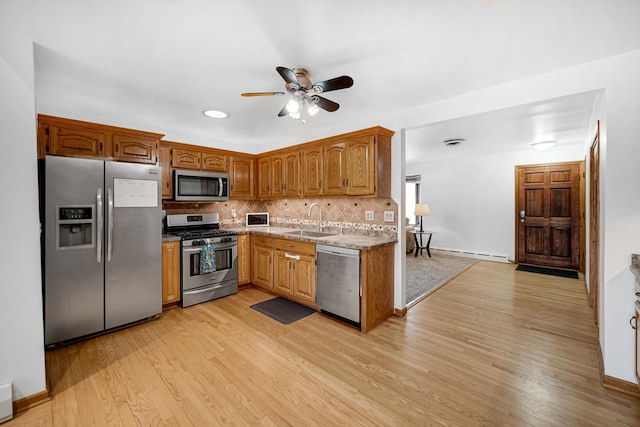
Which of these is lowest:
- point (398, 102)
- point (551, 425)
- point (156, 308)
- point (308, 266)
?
point (551, 425)

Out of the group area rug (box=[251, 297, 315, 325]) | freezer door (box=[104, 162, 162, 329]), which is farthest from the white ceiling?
area rug (box=[251, 297, 315, 325])

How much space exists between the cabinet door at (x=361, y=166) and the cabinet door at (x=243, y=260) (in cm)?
184

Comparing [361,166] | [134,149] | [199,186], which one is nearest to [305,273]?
[361,166]

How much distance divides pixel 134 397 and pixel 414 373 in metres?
2.08

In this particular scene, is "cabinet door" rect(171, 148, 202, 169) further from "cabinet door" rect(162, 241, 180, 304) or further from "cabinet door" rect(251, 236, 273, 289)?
"cabinet door" rect(251, 236, 273, 289)

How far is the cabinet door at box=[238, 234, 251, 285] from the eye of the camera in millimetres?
4022

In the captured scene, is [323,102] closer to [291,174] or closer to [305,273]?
[291,174]

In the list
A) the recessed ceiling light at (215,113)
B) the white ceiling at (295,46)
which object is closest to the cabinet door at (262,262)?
the recessed ceiling light at (215,113)

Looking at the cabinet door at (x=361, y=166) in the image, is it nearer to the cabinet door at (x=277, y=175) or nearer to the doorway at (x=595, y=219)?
the cabinet door at (x=277, y=175)

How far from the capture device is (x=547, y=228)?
545 centimetres

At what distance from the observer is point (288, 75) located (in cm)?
187

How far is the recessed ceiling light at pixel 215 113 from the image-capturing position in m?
3.21

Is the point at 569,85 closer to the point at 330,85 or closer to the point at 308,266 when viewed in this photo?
the point at 330,85

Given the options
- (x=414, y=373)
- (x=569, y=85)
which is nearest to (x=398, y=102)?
(x=569, y=85)
